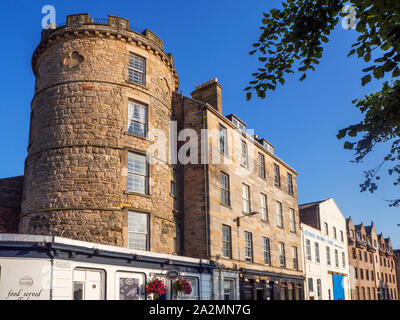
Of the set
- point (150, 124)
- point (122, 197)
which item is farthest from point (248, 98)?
point (150, 124)

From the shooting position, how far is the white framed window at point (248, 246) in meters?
25.3

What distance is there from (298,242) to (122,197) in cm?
1925

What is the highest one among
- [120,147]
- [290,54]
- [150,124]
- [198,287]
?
[150,124]

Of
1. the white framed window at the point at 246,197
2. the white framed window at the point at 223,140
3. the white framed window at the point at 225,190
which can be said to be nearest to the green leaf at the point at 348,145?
the white framed window at the point at 225,190

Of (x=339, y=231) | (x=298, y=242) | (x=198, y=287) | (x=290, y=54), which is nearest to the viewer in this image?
(x=290, y=54)

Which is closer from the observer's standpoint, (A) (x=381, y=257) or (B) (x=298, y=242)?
(B) (x=298, y=242)

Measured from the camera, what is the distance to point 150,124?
2153 cm

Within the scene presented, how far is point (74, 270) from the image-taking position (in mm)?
14484

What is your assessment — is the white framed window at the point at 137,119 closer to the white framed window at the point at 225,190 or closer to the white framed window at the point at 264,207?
the white framed window at the point at 225,190

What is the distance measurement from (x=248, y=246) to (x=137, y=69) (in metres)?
13.0

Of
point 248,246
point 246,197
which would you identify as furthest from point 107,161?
point 248,246

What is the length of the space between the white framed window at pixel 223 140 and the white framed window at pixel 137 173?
5.68 metres

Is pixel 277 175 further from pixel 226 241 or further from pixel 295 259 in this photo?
pixel 226 241
